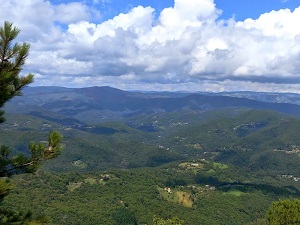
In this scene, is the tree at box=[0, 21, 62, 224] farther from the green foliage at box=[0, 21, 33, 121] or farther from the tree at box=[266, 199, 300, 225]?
the tree at box=[266, 199, 300, 225]

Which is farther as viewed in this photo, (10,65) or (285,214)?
(285,214)

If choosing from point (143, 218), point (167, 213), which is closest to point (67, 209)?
point (143, 218)

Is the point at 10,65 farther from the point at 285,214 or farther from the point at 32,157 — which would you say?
the point at 285,214

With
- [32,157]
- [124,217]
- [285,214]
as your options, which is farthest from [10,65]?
[124,217]

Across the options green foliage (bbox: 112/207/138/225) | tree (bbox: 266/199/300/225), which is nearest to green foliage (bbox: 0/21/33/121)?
tree (bbox: 266/199/300/225)

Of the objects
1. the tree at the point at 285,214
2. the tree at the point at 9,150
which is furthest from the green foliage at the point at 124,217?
the tree at the point at 9,150

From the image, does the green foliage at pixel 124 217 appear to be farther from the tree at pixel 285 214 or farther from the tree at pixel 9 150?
the tree at pixel 9 150
